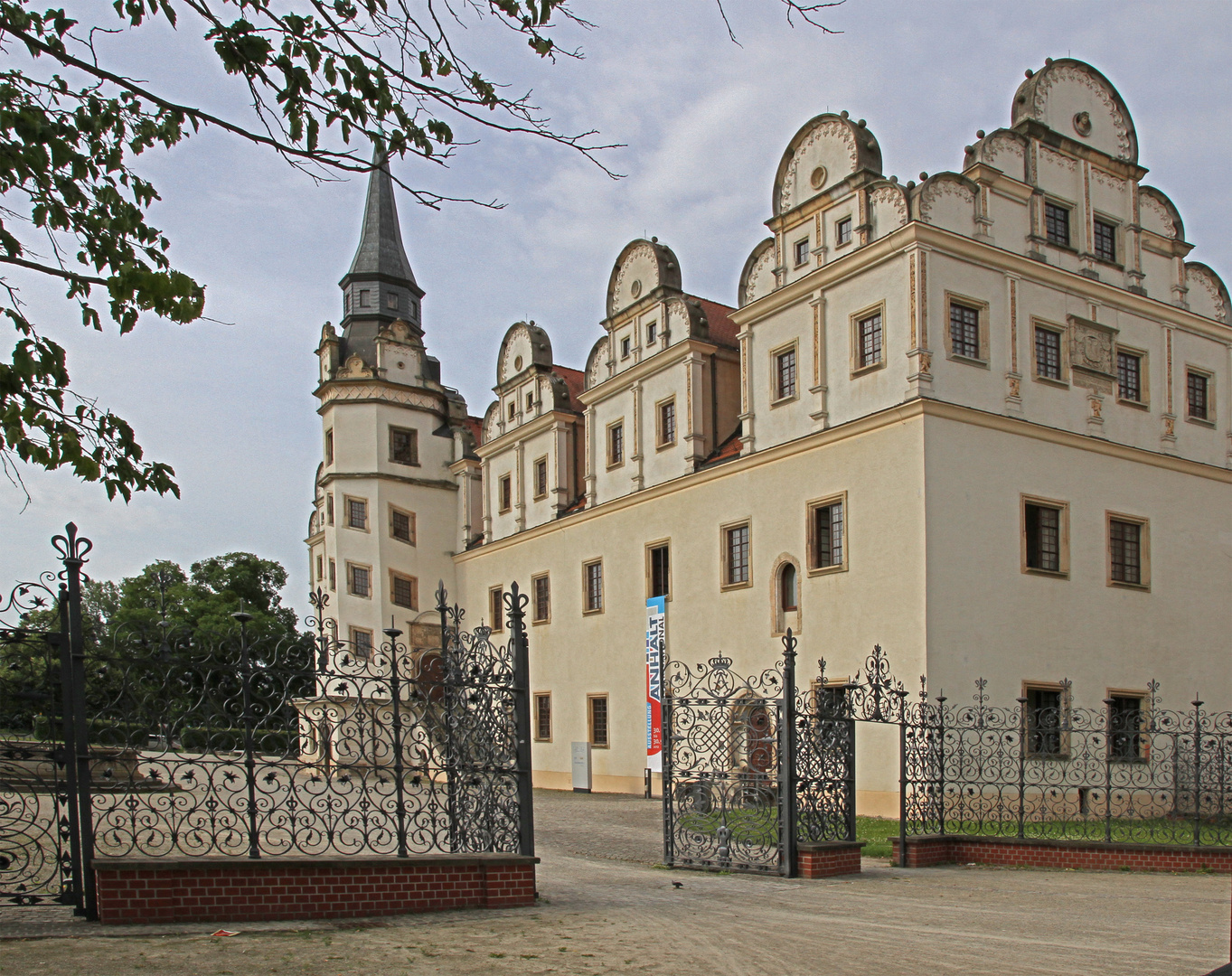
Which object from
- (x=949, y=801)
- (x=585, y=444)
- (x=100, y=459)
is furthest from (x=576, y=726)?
(x=100, y=459)

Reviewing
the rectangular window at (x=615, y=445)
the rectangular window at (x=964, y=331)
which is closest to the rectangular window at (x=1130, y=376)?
the rectangular window at (x=964, y=331)

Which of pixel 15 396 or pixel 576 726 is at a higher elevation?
pixel 15 396

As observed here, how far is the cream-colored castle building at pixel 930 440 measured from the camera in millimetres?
23375

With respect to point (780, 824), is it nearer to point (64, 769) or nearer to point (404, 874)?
point (404, 874)

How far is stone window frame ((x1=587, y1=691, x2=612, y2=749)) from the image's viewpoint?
32.0 metres

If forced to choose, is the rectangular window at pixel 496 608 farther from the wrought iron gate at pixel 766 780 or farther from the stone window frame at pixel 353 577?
the wrought iron gate at pixel 766 780

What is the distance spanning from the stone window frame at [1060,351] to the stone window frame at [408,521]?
23088 mm

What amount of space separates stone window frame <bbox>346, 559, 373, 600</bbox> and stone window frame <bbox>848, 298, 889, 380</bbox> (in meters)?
21.0

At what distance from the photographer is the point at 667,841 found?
14547mm

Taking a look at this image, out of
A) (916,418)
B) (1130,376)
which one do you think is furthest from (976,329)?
(1130,376)

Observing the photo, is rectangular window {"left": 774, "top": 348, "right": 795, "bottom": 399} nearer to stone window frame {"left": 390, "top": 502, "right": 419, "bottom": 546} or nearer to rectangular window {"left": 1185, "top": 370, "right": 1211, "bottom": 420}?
rectangular window {"left": 1185, "top": 370, "right": 1211, "bottom": 420}

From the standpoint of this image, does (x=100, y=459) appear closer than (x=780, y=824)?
Yes

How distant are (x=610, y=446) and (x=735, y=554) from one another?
21.9ft

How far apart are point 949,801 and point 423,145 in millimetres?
17447
